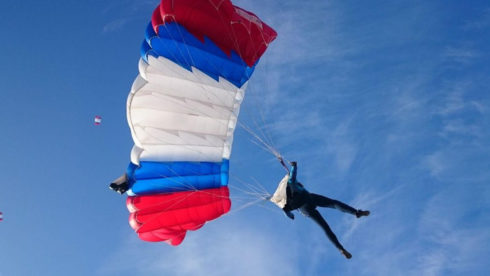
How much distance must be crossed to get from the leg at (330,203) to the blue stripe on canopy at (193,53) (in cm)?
346

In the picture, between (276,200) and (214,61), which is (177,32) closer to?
(214,61)

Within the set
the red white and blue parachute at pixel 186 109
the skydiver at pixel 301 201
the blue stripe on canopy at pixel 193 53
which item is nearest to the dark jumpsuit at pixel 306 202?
the skydiver at pixel 301 201

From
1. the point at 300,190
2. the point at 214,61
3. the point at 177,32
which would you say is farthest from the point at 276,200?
A: the point at 177,32

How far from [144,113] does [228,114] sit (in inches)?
84.5

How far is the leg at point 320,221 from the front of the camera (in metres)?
12.9

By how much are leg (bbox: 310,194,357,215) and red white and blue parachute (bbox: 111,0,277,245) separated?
263 centimetres

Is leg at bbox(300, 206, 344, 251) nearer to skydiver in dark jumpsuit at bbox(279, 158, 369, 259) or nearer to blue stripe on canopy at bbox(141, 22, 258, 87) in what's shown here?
skydiver in dark jumpsuit at bbox(279, 158, 369, 259)

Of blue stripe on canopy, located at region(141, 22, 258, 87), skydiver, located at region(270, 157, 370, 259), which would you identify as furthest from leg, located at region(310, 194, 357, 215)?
blue stripe on canopy, located at region(141, 22, 258, 87)

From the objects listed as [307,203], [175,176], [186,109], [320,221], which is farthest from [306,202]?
[186,109]

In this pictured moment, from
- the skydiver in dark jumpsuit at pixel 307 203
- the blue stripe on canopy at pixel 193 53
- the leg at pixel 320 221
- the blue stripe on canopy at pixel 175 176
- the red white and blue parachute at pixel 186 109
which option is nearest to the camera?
the leg at pixel 320 221

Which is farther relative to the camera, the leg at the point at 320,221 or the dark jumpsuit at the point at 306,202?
the dark jumpsuit at the point at 306,202

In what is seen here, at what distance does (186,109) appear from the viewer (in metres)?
14.1

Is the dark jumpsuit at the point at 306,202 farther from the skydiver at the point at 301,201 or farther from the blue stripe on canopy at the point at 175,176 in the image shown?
the blue stripe on canopy at the point at 175,176

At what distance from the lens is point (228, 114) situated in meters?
14.5
